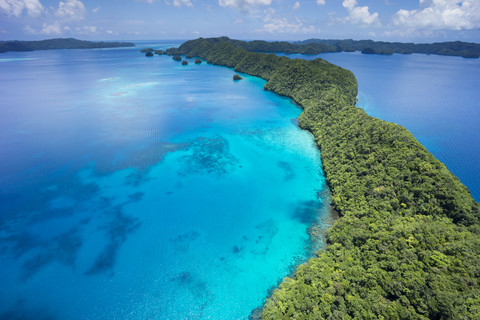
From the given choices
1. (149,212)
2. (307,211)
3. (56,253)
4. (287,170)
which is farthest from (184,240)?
(287,170)

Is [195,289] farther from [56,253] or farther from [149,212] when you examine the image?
[56,253]

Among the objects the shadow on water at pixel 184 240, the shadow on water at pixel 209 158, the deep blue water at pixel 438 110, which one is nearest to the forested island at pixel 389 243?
the shadow on water at pixel 184 240

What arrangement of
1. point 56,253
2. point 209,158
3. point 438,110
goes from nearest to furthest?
point 56,253
point 209,158
point 438,110

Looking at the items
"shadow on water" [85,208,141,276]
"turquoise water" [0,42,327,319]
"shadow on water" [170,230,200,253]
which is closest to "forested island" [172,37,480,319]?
"turquoise water" [0,42,327,319]

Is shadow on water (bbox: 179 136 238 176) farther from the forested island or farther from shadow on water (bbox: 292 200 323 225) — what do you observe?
the forested island

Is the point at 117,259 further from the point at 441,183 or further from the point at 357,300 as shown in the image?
the point at 441,183
